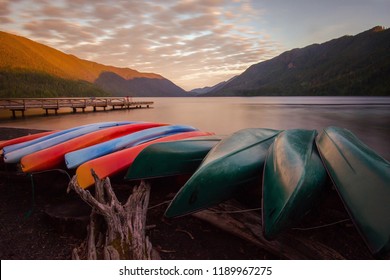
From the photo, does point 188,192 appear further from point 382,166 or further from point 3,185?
point 3,185

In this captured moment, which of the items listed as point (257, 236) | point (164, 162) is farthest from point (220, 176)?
point (164, 162)

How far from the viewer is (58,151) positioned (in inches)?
140

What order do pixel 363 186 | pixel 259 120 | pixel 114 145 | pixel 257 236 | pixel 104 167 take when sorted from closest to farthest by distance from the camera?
pixel 363 186
pixel 257 236
pixel 104 167
pixel 114 145
pixel 259 120

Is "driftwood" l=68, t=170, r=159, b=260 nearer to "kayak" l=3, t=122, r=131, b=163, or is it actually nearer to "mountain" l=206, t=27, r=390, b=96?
"kayak" l=3, t=122, r=131, b=163

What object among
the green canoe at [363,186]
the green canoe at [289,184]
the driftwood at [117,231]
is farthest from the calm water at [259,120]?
the driftwood at [117,231]

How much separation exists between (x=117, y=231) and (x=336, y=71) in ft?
395

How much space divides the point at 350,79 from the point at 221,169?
99207 millimetres

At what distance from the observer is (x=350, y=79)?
282ft

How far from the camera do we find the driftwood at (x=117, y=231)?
1966 mm

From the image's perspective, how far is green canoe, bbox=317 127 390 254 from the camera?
1.48 meters

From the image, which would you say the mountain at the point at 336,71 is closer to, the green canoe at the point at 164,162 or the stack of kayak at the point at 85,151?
the stack of kayak at the point at 85,151

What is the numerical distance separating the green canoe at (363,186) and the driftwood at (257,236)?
51 centimetres

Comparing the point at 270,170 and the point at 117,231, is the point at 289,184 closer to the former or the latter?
the point at 270,170
